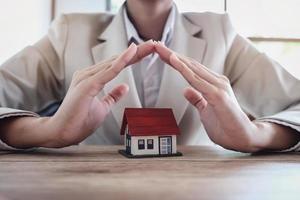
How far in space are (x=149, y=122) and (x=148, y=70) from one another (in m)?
0.29

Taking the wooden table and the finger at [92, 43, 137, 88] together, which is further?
the finger at [92, 43, 137, 88]

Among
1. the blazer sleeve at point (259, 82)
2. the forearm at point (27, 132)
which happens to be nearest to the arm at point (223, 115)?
the blazer sleeve at point (259, 82)

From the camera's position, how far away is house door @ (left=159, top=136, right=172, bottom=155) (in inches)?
24.1

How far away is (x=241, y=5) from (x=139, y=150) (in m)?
1.29

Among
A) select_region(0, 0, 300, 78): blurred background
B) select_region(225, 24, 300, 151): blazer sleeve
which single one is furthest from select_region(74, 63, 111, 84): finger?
select_region(0, 0, 300, 78): blurred background

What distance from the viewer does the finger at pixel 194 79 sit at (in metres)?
0.61

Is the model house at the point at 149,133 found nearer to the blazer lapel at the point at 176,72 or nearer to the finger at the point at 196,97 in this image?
the finger at the point at 196,97

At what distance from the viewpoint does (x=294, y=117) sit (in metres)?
0.70

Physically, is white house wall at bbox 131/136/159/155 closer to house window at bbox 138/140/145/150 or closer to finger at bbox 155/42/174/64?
house window at bbox 138/140/145/150

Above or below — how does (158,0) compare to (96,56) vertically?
above

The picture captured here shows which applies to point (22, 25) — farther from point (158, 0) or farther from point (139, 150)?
point (139, 150)

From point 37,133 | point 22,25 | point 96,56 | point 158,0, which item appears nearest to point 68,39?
point 96,56

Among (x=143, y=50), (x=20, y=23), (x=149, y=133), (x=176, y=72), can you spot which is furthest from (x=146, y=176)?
(x=20, y=23)

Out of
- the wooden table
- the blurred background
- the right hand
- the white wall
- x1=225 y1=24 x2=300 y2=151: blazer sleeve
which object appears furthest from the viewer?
the blurred background
